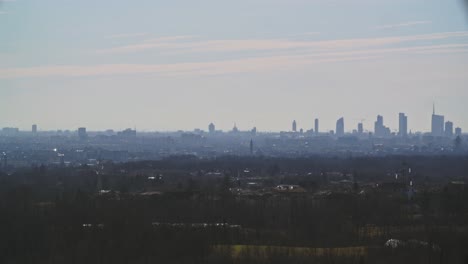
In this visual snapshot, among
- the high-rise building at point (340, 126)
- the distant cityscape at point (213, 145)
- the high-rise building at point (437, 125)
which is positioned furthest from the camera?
the high-rise building at point (340, 126)

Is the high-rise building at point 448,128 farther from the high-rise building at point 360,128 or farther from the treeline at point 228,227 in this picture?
the treeline at point 228,227

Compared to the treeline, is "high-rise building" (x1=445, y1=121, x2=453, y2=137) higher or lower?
higher

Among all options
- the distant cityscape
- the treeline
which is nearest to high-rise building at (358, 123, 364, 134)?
the distant cityscape

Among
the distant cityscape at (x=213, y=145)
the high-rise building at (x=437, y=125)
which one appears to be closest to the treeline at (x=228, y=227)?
the distant cityscape at (x=213, y=145)

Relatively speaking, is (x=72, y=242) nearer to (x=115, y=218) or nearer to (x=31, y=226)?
(x=31, y=226)

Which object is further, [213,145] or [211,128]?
[211,128]

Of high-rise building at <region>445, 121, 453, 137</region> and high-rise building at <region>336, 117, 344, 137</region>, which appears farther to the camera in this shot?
high-rise building at <region>336, 117, 344, 137</region>

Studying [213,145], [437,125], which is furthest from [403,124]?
[213,145]

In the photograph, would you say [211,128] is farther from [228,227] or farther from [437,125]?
[228,227]

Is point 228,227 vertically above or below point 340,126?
below

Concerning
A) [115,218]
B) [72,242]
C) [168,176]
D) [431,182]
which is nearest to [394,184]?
[431,182]

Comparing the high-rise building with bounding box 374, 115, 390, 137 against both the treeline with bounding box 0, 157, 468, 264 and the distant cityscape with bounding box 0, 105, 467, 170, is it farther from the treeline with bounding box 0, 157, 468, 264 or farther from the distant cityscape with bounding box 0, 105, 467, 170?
the treeline with bounding box 0, 157, 468, 264

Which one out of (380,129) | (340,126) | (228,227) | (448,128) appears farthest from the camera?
(340,126)
